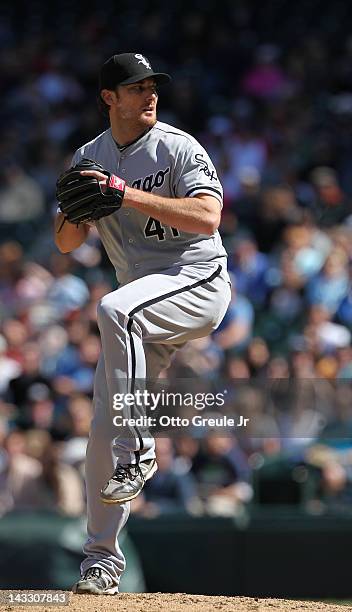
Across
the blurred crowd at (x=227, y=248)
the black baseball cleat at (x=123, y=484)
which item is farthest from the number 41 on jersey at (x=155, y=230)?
the blurred crowd at (x=227, y=248)

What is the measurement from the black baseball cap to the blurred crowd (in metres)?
2.76

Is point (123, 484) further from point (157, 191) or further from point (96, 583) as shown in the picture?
point (157, 191)

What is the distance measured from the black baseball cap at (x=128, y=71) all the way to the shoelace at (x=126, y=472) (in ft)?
5.12

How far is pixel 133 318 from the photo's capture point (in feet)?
15.5

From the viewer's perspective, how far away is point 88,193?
4.64 m

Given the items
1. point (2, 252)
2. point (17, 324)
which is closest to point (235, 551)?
point (17, 324)

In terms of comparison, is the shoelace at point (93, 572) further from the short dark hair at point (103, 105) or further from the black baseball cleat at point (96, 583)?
the short dark hair at point (103, 105)

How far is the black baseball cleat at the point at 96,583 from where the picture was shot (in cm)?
500

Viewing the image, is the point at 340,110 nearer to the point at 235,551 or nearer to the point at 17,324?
the point at 17,324

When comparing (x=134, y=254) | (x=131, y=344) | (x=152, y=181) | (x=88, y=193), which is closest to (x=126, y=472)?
(x=131, y=344)

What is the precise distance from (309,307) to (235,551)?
240cm

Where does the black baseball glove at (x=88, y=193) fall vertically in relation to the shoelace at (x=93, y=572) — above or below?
above

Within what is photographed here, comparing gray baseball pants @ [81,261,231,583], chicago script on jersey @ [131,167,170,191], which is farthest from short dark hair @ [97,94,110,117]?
gray baseball pants @ [81,261,231,583]

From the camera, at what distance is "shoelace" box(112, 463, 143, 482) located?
4.67 meters
